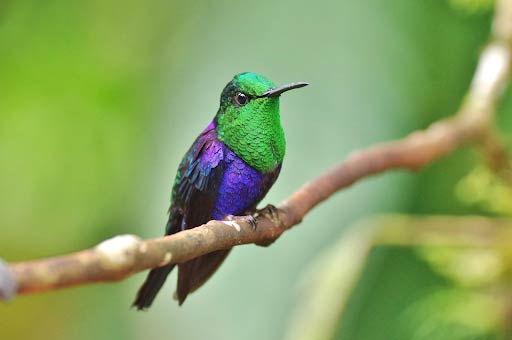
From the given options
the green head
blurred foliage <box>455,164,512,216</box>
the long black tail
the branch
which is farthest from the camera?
blurred foliage <box>455,164,512,216</box>

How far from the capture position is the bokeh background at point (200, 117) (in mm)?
1927

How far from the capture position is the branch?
1.60 ft

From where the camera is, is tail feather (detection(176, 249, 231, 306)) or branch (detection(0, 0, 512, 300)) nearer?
branch (detection(0, 0, 512, 300))

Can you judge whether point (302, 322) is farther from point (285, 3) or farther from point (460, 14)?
point (460, 14)

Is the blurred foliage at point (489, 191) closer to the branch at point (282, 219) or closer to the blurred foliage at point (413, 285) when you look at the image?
the blurred foliage at point (413, 285)

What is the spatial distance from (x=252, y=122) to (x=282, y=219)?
0.55 ft

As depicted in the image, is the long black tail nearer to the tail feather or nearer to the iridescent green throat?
the tail feather

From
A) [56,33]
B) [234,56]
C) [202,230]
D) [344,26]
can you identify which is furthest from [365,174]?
[56,33]

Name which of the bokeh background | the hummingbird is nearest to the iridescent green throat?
the hummingbird

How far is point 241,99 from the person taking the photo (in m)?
1.14

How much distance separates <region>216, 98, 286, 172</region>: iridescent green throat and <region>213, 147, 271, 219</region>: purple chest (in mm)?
14

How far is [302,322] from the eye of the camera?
1.83 m

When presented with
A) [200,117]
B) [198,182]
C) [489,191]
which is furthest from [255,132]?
[489,191]

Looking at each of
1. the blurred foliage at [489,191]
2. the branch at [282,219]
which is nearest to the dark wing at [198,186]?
the branch at [282,219]
